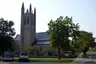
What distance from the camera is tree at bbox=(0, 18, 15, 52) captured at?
5981 cm

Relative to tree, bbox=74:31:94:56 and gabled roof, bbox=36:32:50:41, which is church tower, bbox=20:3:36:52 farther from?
tree, bbox=74:31:94:56

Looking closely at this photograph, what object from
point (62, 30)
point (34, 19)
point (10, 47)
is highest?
point (34, 19)

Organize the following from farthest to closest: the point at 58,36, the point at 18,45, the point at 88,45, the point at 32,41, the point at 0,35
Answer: the point at 18,45 < the point at 32,41 < the point at 88,45 < the point at 0,35 < the point at 58,36

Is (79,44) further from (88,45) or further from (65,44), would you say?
(65,44)

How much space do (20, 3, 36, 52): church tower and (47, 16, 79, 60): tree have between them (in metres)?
75.2

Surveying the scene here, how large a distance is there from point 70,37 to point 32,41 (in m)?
77.5

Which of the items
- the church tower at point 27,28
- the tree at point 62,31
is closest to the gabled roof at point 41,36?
the church tower at point 27,28

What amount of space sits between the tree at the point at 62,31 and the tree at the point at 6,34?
1137 centimetres

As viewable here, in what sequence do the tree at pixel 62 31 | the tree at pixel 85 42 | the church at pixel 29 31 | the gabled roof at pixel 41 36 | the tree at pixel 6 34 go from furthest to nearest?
the gabled roof at pixel 41 36, the church at pixel 29 31, the tree at pixel 85 42, the tree at pixel 6 34, the tree at pixel 62 31

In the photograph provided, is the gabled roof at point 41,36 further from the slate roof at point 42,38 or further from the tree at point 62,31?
the tree at point 62,31

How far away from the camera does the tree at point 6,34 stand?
59812 mm

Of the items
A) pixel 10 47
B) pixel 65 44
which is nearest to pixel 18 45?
pixel 10 47

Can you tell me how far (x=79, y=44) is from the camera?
81375mm

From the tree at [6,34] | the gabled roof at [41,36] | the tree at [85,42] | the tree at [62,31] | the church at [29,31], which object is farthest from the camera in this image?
the gabled roof at [41,36]
